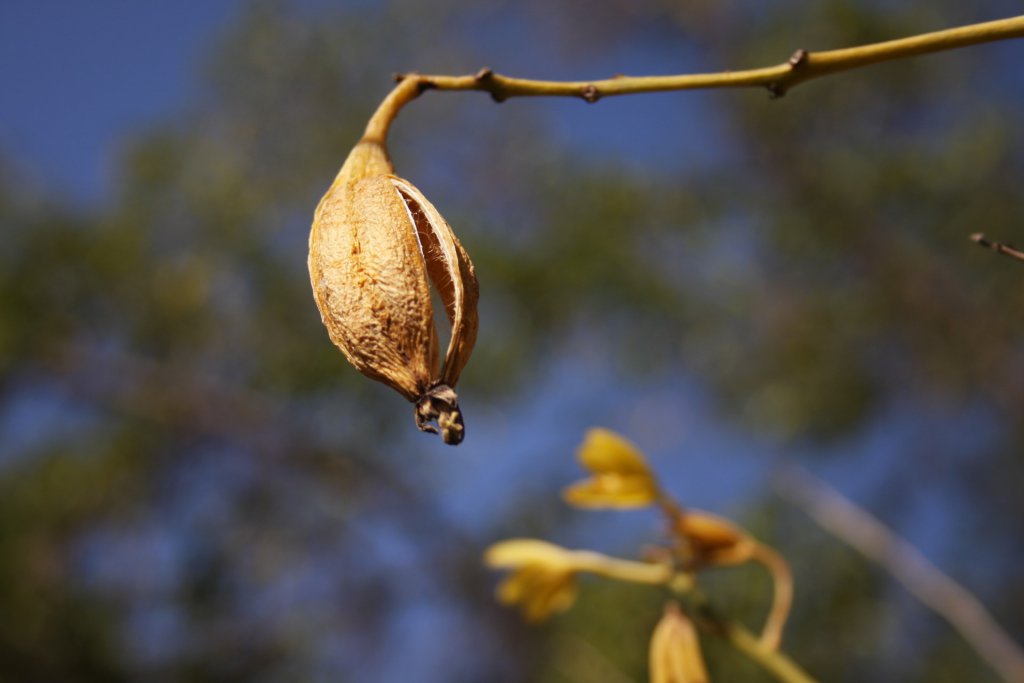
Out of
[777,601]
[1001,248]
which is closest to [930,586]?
[777,601]

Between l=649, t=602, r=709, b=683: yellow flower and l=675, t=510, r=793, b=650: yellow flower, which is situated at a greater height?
l=675, t=510, r=793, b=650: yellow flower

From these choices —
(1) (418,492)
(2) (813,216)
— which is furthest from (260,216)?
(2) (813,216)

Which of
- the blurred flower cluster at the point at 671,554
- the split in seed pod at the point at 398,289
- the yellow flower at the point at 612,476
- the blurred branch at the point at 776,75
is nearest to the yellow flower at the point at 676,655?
the blurred flower cluster at the point at 671,554

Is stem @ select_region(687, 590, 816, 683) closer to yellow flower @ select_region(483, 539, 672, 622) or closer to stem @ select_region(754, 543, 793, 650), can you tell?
stem @ select_region(754, 543, 793, 650)

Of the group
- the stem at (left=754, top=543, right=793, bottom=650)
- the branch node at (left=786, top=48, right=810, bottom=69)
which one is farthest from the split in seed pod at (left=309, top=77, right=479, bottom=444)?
the stem at (left=754, top=543, right=793, bottom=650)

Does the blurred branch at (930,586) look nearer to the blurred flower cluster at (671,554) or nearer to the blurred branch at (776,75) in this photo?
the blurred flower cluster at (671,554)

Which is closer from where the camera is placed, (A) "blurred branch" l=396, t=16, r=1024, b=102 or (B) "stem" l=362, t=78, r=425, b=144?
(A) "blurred branch" l=396, t=16, r=1024, b=102
